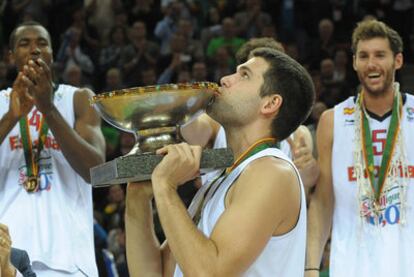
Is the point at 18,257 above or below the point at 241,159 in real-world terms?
below

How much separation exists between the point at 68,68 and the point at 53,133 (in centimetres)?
745

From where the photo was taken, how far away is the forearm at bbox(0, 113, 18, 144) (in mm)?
5348

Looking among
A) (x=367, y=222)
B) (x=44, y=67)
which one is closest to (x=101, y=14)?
(x=367, y=222)

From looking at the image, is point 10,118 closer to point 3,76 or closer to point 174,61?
point 3,76

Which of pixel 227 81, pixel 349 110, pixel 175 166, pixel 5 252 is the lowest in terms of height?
pixel 5 252

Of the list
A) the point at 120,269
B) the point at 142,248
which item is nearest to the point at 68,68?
the point at 120,269

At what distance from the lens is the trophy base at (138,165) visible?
11.3 feet

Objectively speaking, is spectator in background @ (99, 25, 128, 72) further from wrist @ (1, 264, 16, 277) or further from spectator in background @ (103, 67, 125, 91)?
wrist @ (1, 264, 16, 277)

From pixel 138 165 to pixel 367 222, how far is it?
2701mm

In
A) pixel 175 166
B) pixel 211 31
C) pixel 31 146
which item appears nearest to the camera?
pixel 175 166

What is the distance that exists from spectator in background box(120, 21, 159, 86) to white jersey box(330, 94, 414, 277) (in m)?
7.47

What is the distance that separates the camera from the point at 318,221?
6082 mm

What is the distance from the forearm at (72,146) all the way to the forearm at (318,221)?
1.46 m

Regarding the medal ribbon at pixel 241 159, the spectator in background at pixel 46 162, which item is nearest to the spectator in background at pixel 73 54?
the spectator in background at pixel 46 162
